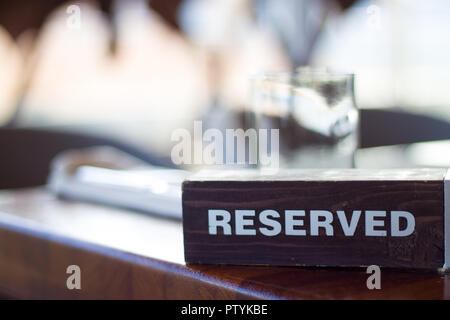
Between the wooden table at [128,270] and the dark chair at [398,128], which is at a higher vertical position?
the dark chair at [398,128]

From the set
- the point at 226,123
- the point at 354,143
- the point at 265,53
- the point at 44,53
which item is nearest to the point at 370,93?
the point at 265,53

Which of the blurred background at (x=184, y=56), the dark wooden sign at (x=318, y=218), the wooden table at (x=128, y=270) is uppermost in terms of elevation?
the blurred background at (x=184, y=56)

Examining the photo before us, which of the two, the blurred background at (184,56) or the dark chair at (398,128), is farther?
the blurred background at (184,56)

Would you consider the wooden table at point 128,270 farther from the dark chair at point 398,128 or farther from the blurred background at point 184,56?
the blurred background at point 184,56

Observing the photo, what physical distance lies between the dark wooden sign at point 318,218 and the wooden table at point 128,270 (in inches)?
0.6

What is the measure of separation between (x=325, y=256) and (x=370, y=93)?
5.70 m

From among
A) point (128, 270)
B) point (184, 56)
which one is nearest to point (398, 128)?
point (184, 56)

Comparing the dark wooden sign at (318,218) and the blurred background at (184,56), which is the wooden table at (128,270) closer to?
the dark wooden sign at (318,218)

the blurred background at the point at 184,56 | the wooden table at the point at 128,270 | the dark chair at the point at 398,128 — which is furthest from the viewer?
the blurred background at the point at 184,56

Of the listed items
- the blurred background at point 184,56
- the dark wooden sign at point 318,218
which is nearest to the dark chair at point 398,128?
the blurred background at point 184,56

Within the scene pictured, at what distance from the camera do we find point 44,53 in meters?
4.21

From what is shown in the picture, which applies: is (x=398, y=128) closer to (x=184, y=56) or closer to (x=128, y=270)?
(x=184, y=56)

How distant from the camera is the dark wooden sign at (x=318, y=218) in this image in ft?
1.76

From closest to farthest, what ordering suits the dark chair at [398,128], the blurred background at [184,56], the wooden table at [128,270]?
the wooden table at [128,270], the dark chair at [398,128], the blurred background at [184,56]
